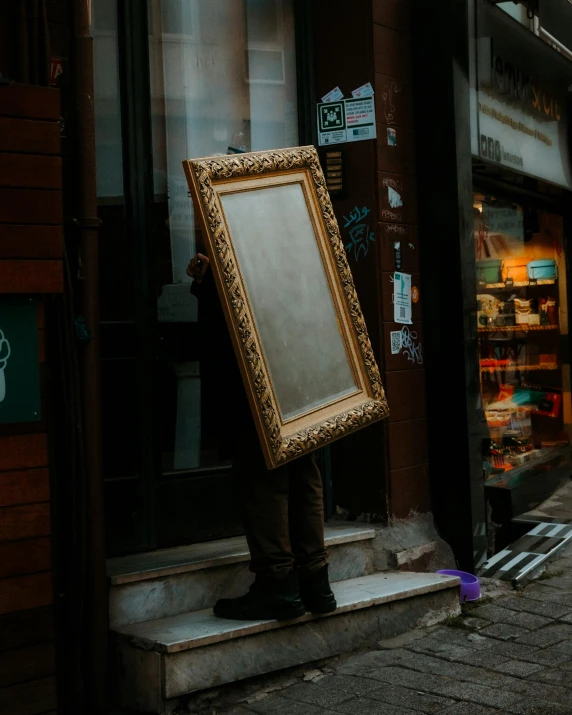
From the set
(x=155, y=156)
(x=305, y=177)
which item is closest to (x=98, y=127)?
(x=155, y=156)

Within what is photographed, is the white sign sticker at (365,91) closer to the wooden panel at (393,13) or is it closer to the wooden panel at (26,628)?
the wooden panel at (393,13)

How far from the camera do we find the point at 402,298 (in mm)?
5566

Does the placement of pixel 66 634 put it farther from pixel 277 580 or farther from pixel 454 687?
pixel 454 687

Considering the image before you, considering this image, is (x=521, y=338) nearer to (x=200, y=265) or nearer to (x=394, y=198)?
(x=394, y=198)

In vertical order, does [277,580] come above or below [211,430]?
below

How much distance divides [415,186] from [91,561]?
9.51 feet

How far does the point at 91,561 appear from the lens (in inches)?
156

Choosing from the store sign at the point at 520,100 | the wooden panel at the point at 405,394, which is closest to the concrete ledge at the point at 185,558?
the wooden panel at the point at 405,394

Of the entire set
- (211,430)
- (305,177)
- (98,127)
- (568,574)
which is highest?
(98,127)

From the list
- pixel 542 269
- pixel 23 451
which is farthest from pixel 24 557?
pixel 542 269

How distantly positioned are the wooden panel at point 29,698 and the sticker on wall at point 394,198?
121 inches

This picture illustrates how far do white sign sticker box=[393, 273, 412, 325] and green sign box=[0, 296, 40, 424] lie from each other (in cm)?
239

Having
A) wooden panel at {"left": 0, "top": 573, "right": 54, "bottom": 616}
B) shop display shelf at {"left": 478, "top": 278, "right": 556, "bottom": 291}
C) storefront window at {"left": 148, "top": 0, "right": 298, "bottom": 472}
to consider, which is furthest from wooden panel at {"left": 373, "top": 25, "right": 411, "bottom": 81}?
wooden panel at {"left": 0, "top": 573, "right": 54, "bottom": 616}

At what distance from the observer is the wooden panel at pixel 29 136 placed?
3.58 meters
